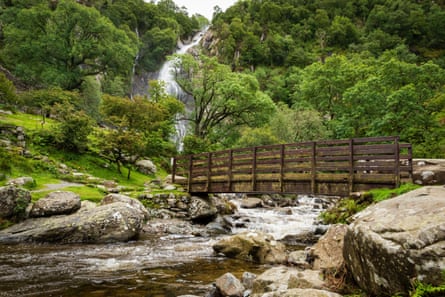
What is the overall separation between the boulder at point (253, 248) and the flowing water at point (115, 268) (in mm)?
371

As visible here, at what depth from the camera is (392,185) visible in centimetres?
1062

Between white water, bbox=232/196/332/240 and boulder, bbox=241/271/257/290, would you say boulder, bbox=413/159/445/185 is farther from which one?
boulder, bbox=241/271/257/290

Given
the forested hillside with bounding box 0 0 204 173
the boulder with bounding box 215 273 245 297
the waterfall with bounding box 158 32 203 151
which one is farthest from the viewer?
the waterfall with bounding box 158 32 203 151

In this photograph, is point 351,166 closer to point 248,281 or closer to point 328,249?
point 328,249

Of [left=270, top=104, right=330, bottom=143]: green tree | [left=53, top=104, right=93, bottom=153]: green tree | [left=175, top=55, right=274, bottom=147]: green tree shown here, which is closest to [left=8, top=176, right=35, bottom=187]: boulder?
[left=53, top=104, right=93, bottom=153]: green tree

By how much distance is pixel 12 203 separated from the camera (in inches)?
432

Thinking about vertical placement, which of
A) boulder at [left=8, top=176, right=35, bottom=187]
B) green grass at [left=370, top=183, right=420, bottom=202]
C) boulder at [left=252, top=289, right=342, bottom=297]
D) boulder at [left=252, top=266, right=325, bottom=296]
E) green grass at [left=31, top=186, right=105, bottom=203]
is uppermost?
green grass at [left=370, top=183, right=420, bottom=202]

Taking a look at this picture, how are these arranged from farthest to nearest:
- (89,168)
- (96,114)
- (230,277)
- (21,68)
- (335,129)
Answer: (96,114) → (21,68) → (335,129) → (89,168) → (230,277)

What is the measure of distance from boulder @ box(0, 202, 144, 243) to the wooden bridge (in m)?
6.70

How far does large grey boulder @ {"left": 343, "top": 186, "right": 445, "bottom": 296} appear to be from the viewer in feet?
10.7

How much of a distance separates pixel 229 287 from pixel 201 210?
1072cm

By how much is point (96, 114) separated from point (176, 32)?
5190 cm

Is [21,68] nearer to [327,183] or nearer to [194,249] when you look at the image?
[194,249]

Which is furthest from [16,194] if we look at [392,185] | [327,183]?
[392,185]
